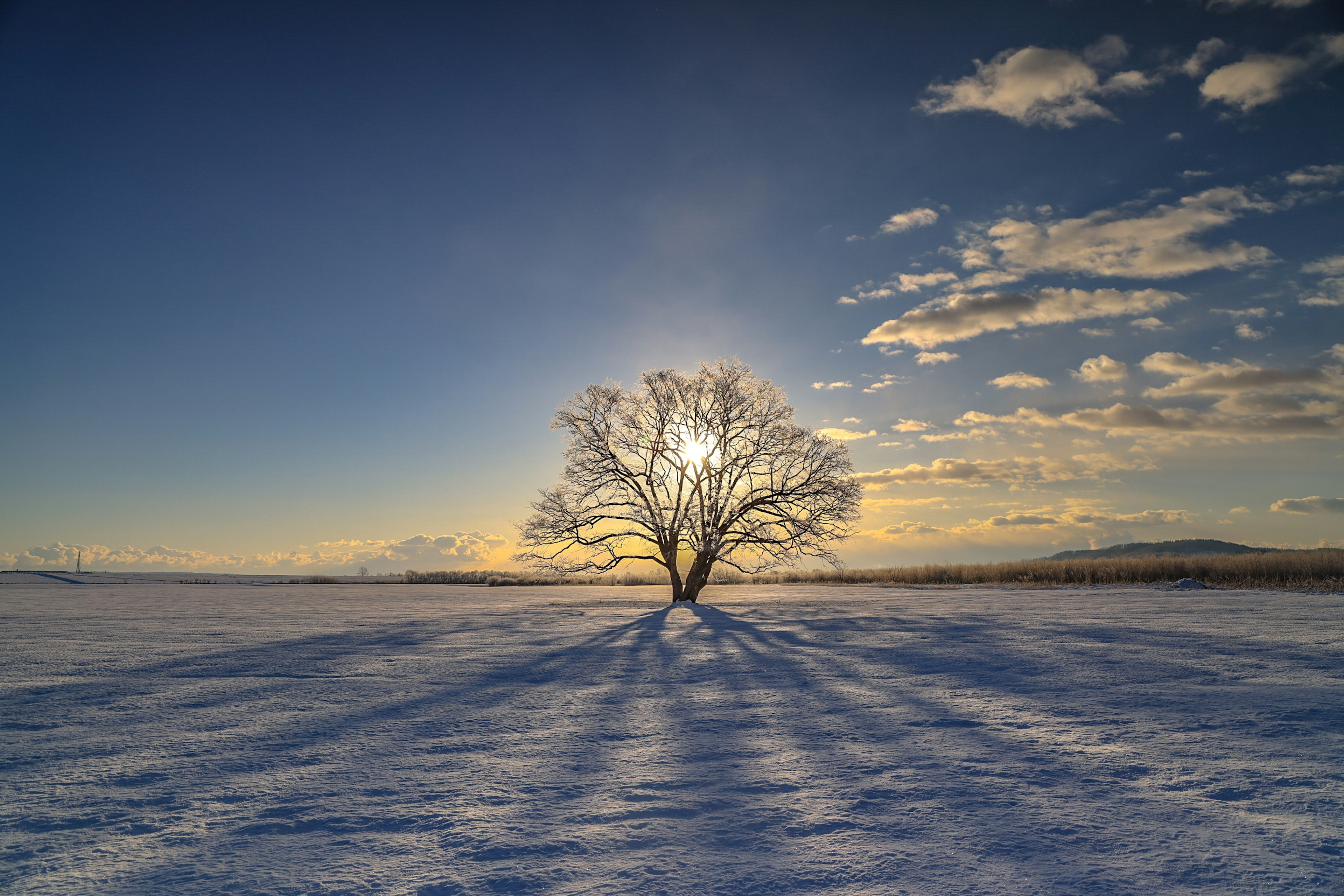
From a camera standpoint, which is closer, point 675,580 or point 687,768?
point 687,768

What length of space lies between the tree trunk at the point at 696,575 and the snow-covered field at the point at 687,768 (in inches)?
524

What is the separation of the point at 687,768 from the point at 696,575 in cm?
1935

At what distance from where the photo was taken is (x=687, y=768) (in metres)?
4.51

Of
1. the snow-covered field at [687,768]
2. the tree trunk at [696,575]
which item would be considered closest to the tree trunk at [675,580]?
the tree trunk at [696,575]

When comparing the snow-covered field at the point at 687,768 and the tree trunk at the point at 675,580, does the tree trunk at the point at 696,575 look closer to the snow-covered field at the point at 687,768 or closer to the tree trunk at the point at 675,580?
the tree trunk at the point at 675,580

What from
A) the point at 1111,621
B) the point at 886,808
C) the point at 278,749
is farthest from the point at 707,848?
the point at 1111,621

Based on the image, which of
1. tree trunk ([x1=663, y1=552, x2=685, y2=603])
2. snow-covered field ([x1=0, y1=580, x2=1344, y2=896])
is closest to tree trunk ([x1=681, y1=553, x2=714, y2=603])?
tree trunk ([x1=663, y1=552, x2=685, y2=603])

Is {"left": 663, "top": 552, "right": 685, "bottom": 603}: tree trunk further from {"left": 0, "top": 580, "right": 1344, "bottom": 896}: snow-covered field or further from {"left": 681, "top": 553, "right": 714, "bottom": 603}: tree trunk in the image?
{"left": 0, "top": 580, "right": 1344, "bottom": 896}: snow-covered field

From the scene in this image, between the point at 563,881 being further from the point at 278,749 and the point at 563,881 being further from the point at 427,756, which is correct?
the point at 278,749

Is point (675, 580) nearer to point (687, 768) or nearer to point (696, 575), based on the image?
point (696, 575)

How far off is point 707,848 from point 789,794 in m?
0.88

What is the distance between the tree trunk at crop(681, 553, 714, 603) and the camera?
23.6 m

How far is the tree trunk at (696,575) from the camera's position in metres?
23.6

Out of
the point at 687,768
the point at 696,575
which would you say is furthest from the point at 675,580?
the point at 687,768
